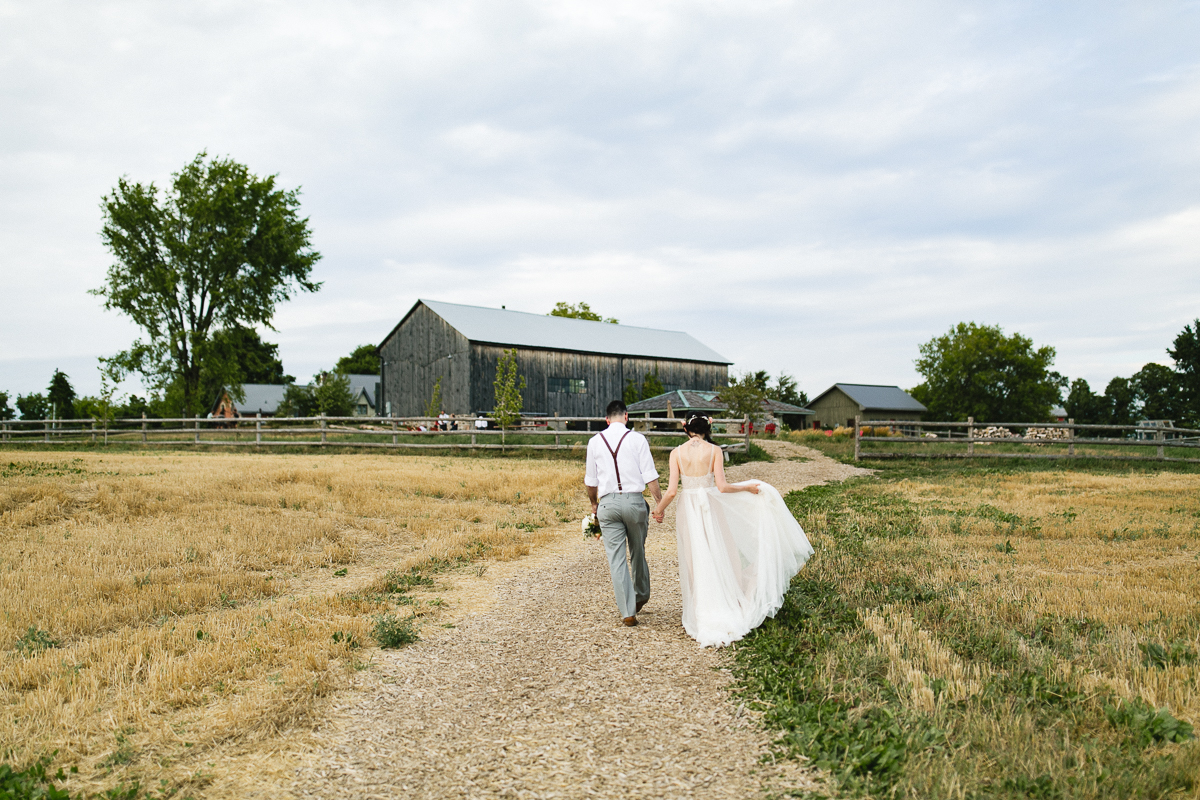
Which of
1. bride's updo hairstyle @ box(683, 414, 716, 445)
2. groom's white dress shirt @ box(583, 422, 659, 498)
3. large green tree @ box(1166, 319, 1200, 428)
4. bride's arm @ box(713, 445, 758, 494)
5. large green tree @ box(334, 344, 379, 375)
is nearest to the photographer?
bride's arm @ box(713, 445, 758, 494)

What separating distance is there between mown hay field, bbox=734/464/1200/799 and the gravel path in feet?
1.29

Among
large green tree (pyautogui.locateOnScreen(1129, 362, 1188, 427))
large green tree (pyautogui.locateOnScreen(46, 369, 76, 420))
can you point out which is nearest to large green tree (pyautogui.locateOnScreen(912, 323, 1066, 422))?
large green tree (pyautogui.locateOnScreen(1129, 362, 1188, 427))

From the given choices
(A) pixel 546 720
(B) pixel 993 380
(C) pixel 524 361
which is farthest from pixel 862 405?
(A) pixel 546 720

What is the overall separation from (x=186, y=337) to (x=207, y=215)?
684 centimetres

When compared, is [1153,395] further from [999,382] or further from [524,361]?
[524,361]

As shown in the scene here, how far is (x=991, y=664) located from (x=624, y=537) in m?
3.01

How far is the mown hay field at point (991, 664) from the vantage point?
3.63 meters

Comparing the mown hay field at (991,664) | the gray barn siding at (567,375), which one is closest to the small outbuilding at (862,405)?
the gray barn siding at (567,375)

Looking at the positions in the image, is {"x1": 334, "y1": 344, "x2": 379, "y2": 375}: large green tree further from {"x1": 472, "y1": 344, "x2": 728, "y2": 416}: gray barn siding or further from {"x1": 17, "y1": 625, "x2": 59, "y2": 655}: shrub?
{"x1": 17, "y1": 625, "x2": 59, "y2": 655}: shrub

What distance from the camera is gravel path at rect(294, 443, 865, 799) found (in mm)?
3723

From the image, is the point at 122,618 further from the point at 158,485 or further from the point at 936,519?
the point at 936,519

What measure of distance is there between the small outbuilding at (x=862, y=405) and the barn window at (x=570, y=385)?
3251 cm

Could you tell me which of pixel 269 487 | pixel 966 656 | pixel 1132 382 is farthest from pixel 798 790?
pixel 1132 382

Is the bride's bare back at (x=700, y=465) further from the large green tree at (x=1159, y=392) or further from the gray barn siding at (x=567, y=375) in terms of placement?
the large green tree at (x=1159, y=392)
